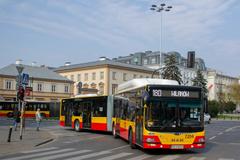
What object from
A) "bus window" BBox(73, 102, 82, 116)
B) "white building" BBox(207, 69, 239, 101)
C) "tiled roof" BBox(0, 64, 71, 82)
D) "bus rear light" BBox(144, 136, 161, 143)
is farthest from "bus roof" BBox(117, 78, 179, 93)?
"white building" BBox(207, 69, 239, 101)

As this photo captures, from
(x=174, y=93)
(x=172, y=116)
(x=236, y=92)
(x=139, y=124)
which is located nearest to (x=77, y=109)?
(x=139, y=124)

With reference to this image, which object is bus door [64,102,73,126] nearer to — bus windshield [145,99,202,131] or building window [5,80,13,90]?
bus windshield [145,99,202,131]

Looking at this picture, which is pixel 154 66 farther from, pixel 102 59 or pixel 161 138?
pixel 161 138

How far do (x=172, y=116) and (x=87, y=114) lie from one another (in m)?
14.9

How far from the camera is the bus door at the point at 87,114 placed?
29234 millimetres

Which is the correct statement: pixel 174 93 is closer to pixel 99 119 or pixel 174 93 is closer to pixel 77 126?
pixel 99 119

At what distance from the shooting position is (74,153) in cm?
1569

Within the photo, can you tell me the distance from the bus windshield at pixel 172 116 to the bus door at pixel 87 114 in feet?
46.4

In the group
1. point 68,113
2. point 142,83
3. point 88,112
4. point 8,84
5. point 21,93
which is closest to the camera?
point 142,83

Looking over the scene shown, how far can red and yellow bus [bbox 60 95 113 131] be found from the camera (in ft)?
90.6

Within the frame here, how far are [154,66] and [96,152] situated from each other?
10961 centimetres

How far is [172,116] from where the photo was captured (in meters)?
15.4

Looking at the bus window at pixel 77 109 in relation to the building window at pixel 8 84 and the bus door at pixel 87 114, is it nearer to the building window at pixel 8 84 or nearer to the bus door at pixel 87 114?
the bus door at pixel 87 114

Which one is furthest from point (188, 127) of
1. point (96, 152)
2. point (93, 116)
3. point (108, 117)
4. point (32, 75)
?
point (32, 75)
